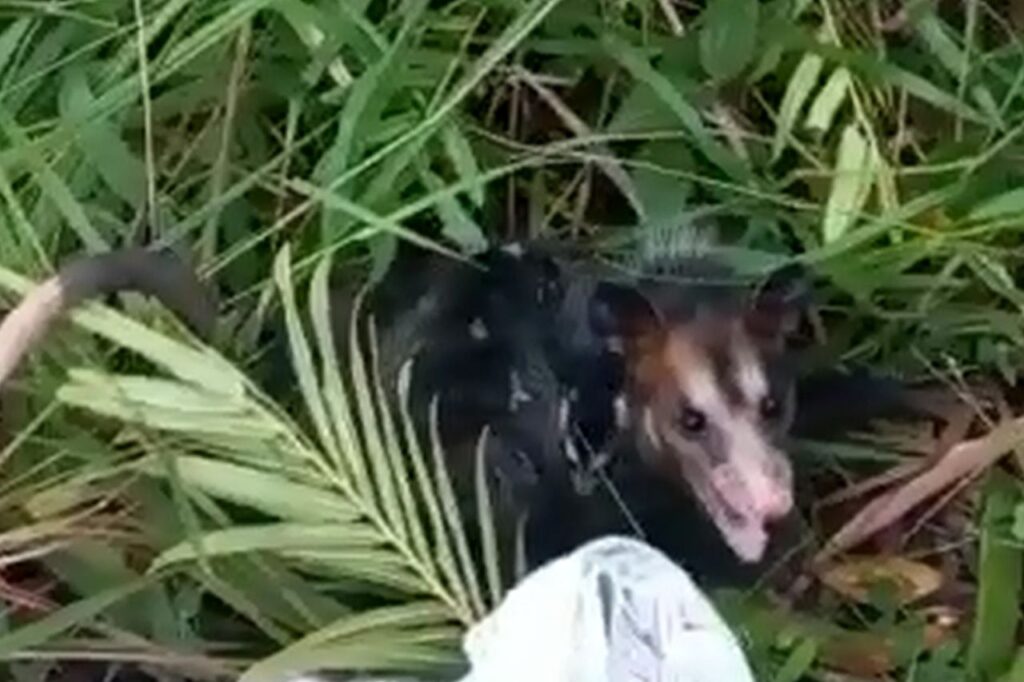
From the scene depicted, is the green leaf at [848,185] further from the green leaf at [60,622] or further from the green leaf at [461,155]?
the green leaf at [60,622]

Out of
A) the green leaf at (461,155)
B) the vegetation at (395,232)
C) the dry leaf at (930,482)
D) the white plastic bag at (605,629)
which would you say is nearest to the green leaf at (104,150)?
the vegetation at (395,232)

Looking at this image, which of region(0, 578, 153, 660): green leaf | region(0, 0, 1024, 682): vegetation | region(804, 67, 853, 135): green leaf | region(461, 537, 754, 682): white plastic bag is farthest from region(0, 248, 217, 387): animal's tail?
region(804, 67, 853, 135): green leaf

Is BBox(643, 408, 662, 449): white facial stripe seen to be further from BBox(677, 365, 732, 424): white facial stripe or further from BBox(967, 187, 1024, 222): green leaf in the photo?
BBox(967, 187, 1024, 222): green leaf

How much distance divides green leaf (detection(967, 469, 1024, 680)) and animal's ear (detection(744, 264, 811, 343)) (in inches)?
5.5

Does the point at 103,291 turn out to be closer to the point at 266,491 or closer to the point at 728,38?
the point at 266,491

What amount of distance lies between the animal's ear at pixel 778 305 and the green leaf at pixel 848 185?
1.7 inches

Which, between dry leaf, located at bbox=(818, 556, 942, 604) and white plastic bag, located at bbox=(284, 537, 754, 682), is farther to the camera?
dry leaf, located at bbox=(818, 556, 942, 604)

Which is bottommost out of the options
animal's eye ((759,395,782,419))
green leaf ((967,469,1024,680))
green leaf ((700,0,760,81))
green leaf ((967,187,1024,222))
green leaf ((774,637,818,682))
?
green leaf ((967,469,1024,680))

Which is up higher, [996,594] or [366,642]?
[366,642]

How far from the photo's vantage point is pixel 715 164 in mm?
1625

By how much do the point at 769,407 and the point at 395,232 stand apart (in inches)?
8.1

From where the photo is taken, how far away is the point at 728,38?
5.30 ft

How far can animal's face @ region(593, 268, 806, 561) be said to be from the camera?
1513 mm

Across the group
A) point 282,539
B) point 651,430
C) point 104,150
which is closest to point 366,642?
point 282,539
